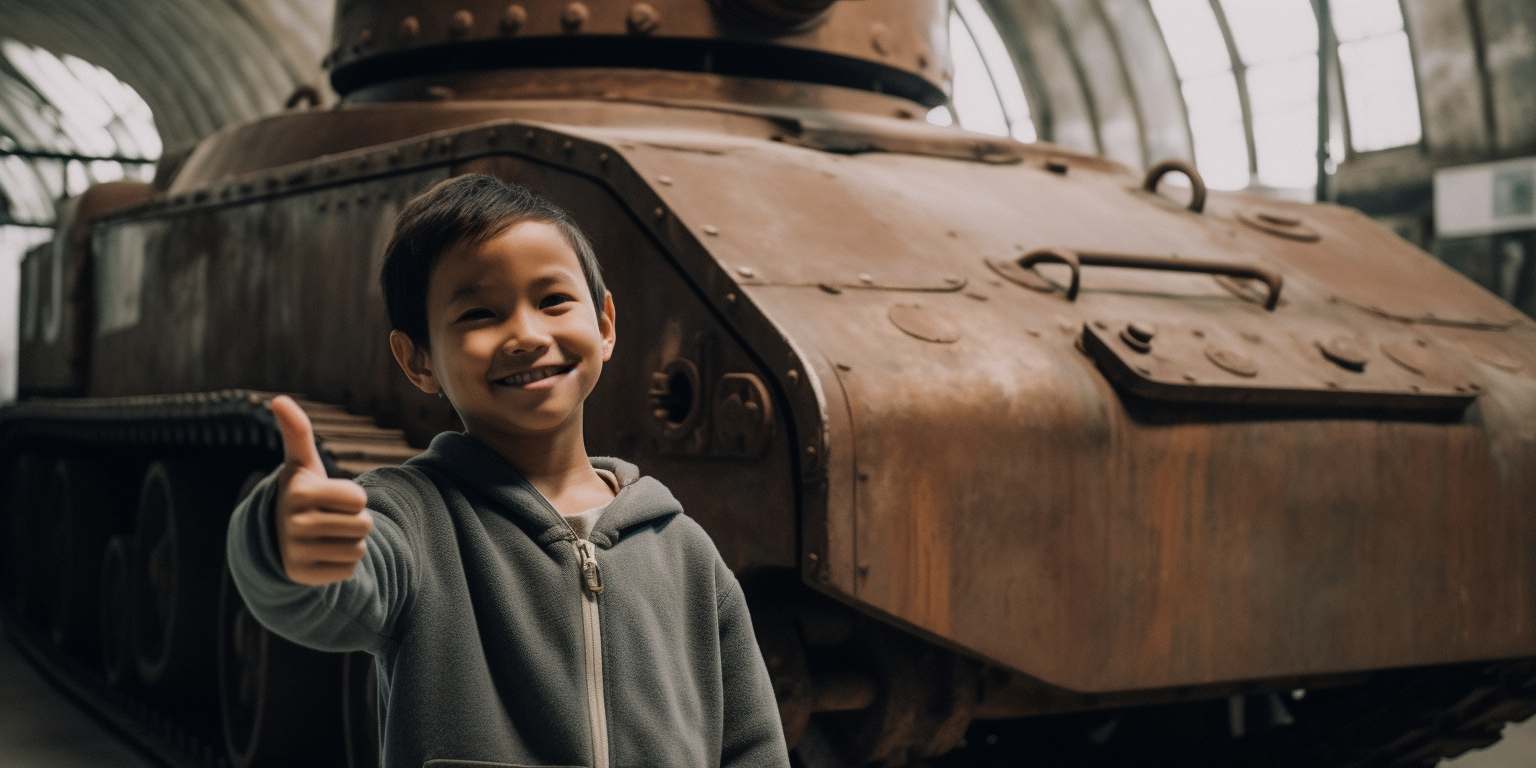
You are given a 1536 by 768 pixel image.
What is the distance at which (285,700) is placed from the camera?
4285 mm

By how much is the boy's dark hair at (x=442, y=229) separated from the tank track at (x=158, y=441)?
1665 mm

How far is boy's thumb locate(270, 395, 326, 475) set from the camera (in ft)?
4.41

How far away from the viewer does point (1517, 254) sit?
11.2 metres

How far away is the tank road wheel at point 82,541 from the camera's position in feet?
19.8

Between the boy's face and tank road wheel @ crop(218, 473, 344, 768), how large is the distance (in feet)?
8.75

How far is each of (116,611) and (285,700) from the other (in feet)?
5.42

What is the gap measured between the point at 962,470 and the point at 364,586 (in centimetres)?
150

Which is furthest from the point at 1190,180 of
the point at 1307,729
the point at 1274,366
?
the point at 1307,729

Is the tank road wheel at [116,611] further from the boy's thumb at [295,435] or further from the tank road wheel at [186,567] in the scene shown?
the boy's thumb at [295,435]

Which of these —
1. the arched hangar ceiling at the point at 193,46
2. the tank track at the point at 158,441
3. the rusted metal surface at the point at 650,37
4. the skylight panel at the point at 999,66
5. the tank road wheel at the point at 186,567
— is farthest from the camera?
the arched hangar ceiling at the point at 193,46

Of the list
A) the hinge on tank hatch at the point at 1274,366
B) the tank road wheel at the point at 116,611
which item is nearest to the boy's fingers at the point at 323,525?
the hinge on tank hatch at the point at 1274,366

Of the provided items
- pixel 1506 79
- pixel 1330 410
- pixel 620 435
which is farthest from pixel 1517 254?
pixel 620 435

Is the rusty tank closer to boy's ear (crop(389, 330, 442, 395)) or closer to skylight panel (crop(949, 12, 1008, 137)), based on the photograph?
boy's ear (crop(389, 330, 442, 395))

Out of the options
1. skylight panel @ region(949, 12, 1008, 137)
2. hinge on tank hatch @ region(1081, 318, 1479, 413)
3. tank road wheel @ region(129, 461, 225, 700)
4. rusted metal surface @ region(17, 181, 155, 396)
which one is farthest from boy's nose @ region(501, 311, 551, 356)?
skylight panel @ region(949, 12, 1008, 137)
